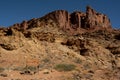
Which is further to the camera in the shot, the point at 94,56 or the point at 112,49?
the point at 112,49

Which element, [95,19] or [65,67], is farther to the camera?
[95,19]

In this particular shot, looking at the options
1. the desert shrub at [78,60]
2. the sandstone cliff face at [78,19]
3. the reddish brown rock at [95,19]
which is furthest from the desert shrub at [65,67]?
the reddish brown rock at [95,19]

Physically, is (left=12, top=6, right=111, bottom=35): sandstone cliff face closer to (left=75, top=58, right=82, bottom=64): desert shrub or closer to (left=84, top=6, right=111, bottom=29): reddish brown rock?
(left=84, top=6, right=111, bottom=29): reddish brown rock

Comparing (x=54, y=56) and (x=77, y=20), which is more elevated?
(x=77, y=20)

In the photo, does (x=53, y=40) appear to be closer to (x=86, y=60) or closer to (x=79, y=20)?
(x=86, y=60)

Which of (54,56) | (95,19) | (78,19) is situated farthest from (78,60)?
(95,19)

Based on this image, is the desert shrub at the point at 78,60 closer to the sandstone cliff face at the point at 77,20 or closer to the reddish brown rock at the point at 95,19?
the sandstone cliff face at the point at 77,20

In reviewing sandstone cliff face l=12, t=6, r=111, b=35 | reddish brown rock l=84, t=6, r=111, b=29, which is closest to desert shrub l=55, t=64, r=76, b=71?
sandstone cliff face l=12, t=6, r=111, b=35

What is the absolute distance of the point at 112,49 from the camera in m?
31.4

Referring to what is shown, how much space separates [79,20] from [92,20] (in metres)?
2.97

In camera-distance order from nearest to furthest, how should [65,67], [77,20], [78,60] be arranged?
[65,67] < [78,60] < [77,20]

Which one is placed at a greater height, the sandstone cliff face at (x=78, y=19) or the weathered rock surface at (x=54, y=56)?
the sandstone cliff face at (x=78, y=19)

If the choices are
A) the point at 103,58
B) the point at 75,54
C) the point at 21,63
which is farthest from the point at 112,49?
the point at 21,63

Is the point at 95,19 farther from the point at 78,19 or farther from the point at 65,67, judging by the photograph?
the point at 65,67
